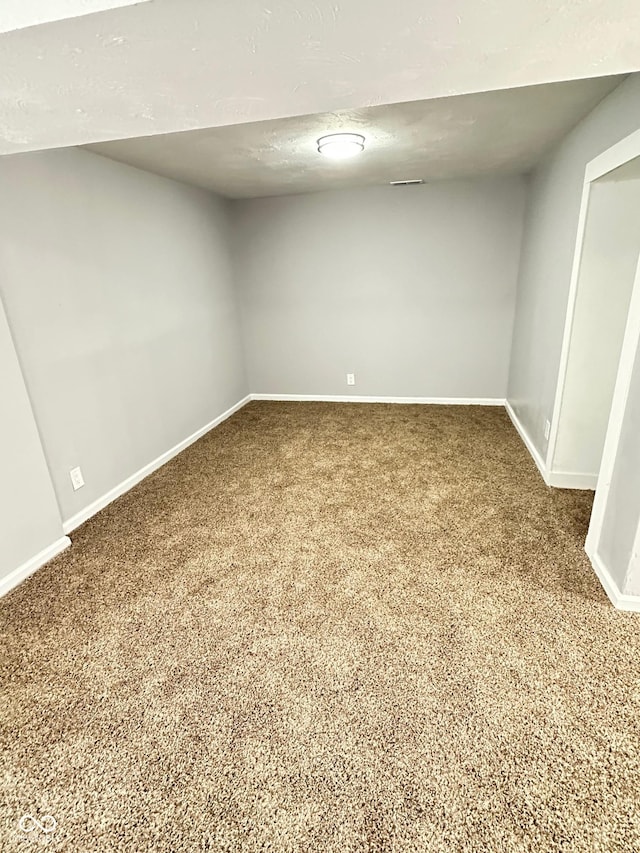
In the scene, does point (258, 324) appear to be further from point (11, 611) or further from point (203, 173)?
point (11, 611)

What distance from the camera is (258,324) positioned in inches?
183

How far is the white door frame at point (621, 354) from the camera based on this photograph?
1.68 m

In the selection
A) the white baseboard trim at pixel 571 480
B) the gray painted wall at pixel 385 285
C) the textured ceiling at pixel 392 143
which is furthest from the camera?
the gray painted wall at pixel 385 285

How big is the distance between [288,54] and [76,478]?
2.44m

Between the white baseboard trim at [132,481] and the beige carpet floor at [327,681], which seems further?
the white baseboard trim at [132,481]

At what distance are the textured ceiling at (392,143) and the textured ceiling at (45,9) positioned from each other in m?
1.64

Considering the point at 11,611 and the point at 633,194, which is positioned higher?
the point at 633,194

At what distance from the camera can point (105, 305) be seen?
2.69 m

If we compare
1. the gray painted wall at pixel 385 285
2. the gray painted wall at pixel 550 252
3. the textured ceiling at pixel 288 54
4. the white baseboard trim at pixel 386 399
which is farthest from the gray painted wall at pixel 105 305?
the gray painted wall at pixel 550 252

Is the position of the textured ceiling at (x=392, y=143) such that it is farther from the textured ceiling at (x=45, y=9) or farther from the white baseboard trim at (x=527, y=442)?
the white baseboard trim at (x=527, y=442)

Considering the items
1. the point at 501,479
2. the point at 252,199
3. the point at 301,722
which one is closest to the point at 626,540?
the point at 501,479

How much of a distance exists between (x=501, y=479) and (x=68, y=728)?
260cm

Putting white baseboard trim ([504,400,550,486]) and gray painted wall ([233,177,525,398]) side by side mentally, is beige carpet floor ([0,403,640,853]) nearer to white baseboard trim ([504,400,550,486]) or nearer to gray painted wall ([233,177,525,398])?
white baseboard trim ([504,400,550,486])

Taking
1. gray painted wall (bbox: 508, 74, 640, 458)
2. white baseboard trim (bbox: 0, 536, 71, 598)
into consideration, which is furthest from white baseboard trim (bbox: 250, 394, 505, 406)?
white baseboard trim (bbox: 0, 536, 71, 598)
